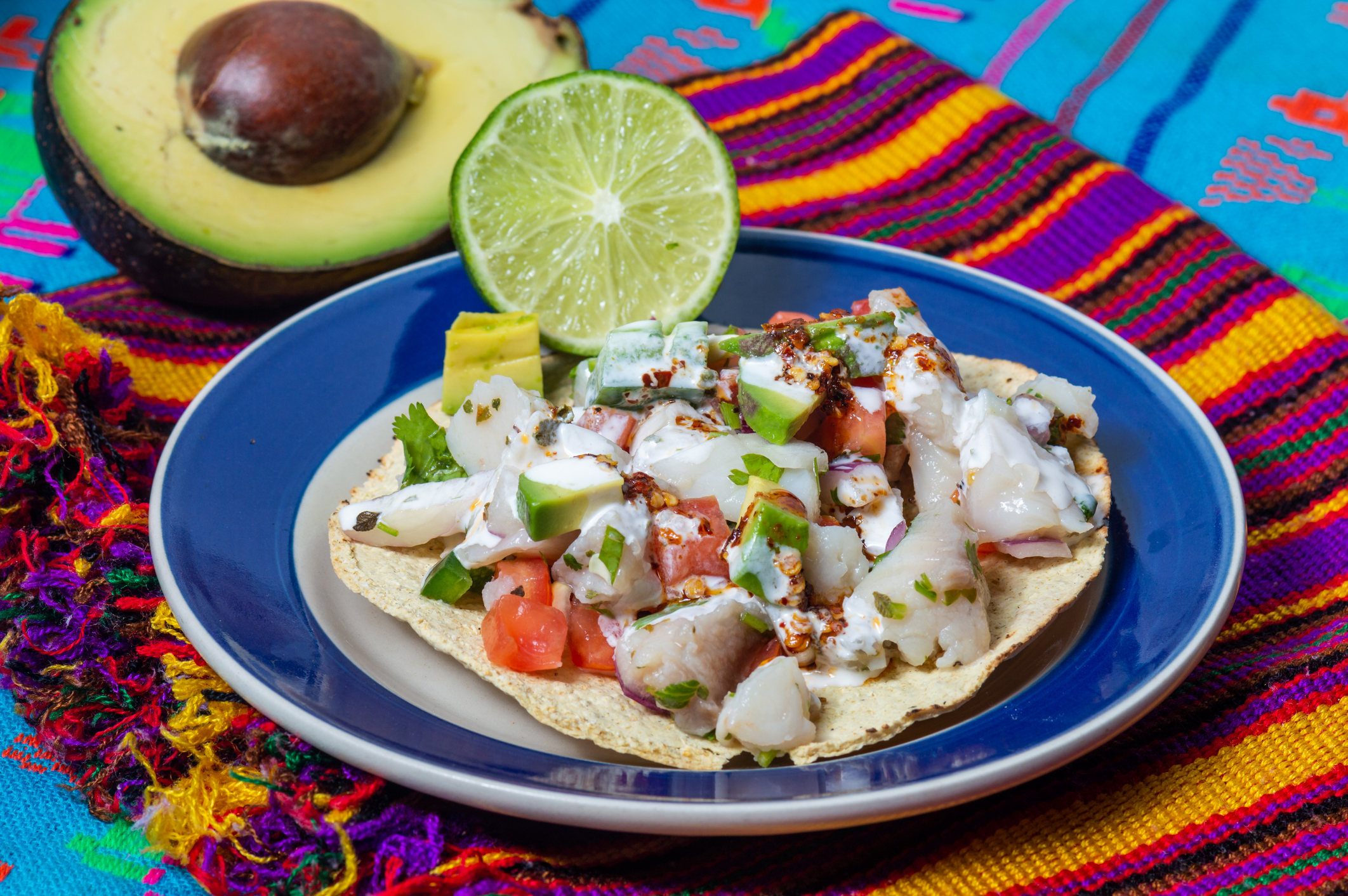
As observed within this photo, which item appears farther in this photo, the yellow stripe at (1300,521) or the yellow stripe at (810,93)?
the yellow stripe at (810,93)

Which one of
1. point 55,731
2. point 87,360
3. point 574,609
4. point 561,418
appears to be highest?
point 561,418

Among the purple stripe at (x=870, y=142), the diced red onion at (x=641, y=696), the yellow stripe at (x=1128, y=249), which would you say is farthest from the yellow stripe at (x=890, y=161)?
the diced red onion at (x=641, y=696)

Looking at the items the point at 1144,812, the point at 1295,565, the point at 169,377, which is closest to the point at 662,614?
the point at 1144,812

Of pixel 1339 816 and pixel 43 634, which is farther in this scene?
pixel 43 634

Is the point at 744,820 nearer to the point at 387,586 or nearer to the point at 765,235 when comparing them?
the point at 387,586

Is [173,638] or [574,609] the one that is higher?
[574,609]

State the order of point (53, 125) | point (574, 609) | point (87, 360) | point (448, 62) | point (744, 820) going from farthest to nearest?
1. point (448, 62)
2. point (53, 125)
3. point (87, 360)
4. point (574, 609)
5. point (744, 820)

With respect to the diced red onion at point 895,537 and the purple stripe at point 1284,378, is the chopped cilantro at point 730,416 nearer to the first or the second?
the diced red onion at point 895,537

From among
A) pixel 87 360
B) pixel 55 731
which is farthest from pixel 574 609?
pixel 87 360
